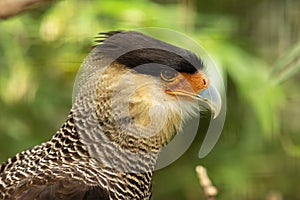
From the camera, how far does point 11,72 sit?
572 cm

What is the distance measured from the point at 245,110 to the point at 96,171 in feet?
8.37

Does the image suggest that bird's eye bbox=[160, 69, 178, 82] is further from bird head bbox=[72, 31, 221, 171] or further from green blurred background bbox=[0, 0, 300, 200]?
green blurred background bbox=[0, 0, 300, 200]

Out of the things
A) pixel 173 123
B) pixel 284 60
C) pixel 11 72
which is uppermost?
pixel 284 60

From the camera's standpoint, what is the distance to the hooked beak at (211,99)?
154 inches

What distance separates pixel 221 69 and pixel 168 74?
3.34ft

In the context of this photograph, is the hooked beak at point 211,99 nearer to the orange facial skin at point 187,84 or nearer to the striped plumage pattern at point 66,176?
the orange facial skin at point 187,84

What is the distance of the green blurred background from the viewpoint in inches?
212

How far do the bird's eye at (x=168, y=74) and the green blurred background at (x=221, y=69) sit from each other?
0.98 m

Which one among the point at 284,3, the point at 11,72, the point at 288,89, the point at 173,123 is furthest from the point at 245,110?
the point at 173,123

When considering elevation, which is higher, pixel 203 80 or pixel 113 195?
pixel 203 80

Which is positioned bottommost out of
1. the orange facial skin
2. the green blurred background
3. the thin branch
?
the green blurred background

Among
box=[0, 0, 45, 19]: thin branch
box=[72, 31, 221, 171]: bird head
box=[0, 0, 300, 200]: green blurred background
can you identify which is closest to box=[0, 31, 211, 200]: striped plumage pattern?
box=[72, 31, 221, 171]: bird head

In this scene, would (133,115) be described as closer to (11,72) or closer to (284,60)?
(284,60)

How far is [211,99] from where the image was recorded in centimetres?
394
